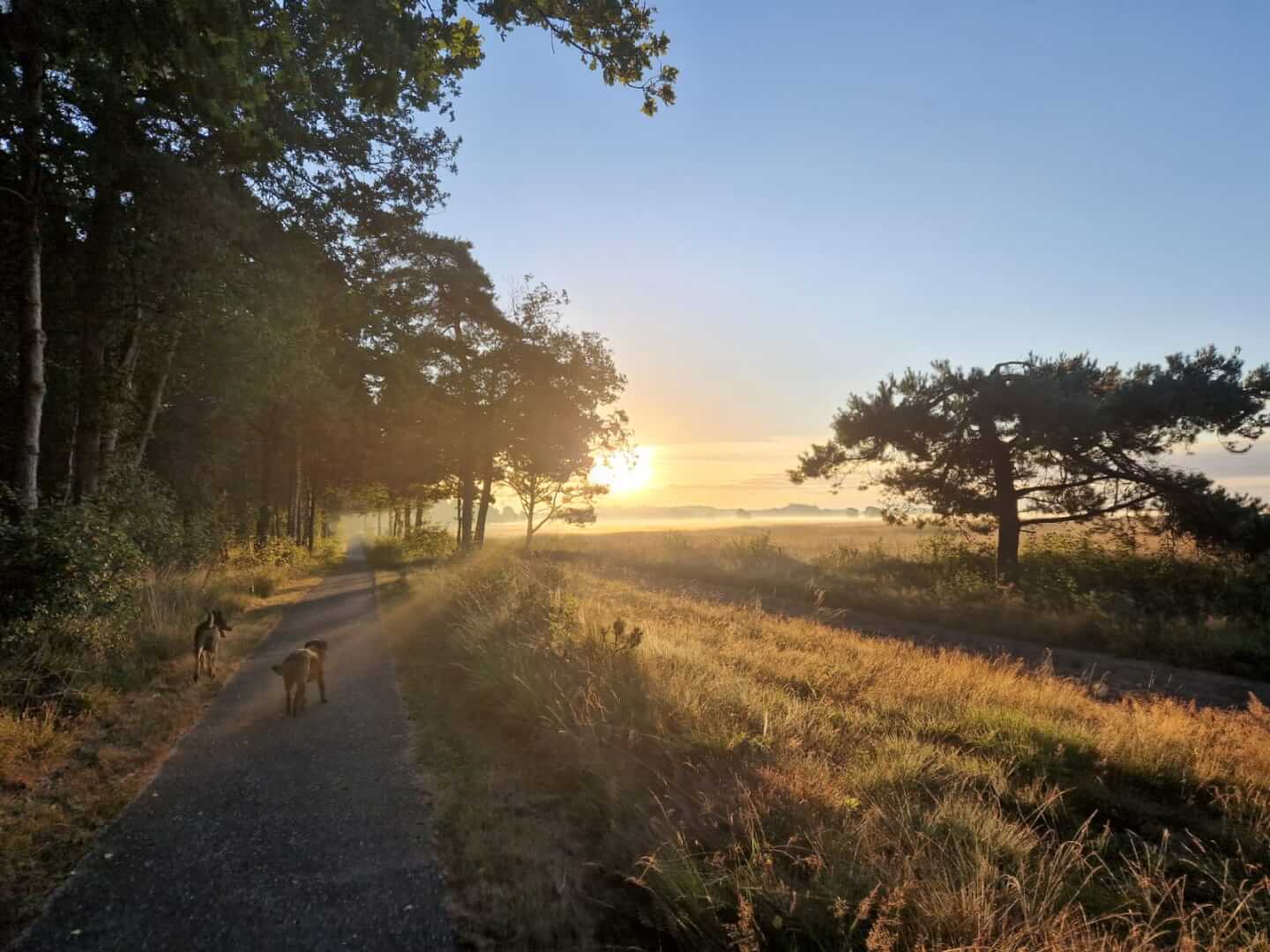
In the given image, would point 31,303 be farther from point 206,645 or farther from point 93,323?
point 206,645

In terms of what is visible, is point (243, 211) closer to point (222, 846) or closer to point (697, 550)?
point (222, 846)

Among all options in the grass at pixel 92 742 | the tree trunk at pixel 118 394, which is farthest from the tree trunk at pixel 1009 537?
the tree trunk at pixel 118 394

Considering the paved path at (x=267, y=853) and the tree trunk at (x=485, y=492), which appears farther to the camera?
the tree trunk at (x=485, y=492)

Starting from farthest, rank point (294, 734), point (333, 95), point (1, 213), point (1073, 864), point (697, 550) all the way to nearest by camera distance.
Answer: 1. point (697, 550)
2. point (333, 95)
3. point (1, 213)
4. point (294, 734)
5. point (1073, 864)

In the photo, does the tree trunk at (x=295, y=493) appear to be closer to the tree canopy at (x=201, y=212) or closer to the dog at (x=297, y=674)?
the tree canopy at (x=201, y=212)

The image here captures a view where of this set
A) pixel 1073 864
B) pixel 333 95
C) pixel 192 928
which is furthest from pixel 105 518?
pixel 1073 864

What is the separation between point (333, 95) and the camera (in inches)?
376

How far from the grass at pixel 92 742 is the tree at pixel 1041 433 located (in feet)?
61.3

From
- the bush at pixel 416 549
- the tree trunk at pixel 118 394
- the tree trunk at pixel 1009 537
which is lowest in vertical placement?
the bush at pixel 416 549

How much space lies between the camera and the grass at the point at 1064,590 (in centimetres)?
1225

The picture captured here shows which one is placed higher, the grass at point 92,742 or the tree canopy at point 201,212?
the tree canopy at point 201,212

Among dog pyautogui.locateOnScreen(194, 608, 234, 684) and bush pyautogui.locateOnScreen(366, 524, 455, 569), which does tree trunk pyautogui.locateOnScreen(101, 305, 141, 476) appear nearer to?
dog pyautogui.locateOnScreen(194, 608, 234, 684)

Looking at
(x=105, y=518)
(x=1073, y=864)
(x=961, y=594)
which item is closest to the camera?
(x=1073, y=864)

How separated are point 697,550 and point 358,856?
25.2 m
